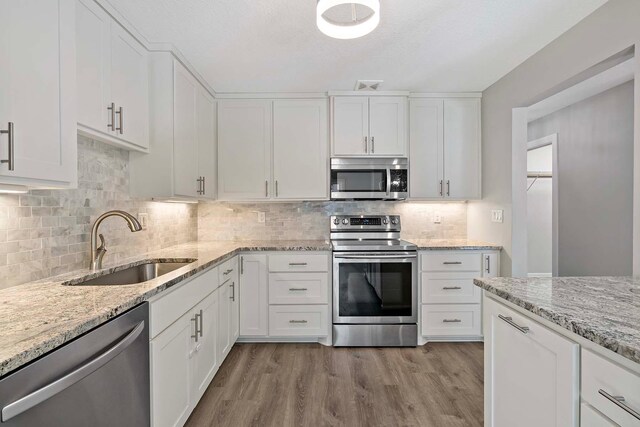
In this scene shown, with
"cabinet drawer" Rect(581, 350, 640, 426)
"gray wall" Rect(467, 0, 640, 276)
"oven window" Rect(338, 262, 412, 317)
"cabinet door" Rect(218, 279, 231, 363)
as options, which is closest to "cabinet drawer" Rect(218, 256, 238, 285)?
"cabinet door" Rect(218, 279, 231, 363)

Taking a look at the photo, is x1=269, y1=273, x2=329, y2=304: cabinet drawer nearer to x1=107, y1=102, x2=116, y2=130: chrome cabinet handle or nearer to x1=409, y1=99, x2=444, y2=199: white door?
x1=409, y1=99, x2=444, y2=199: white door

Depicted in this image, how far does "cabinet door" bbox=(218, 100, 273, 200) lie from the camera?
3.23m

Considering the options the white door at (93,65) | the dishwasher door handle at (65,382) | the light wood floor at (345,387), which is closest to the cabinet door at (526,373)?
the light wood floor at (345,387)

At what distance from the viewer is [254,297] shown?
294 centimetres

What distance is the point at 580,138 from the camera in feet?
11.6

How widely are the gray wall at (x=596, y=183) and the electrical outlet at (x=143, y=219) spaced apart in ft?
13.6

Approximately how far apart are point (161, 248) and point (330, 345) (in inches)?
66.1

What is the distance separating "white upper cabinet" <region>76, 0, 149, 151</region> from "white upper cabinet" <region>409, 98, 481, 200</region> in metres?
2.36

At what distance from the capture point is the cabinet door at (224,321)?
94.5 inches

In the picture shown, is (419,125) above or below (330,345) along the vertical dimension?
above

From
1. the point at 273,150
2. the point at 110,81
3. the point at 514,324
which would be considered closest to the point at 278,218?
the point at 273,150

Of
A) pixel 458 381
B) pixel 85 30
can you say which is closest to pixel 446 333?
pixel 458 381

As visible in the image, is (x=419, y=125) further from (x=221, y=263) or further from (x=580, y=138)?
(x=221, y=263)

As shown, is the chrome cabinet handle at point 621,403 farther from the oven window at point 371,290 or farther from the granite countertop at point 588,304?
the oven window at point 371,290
